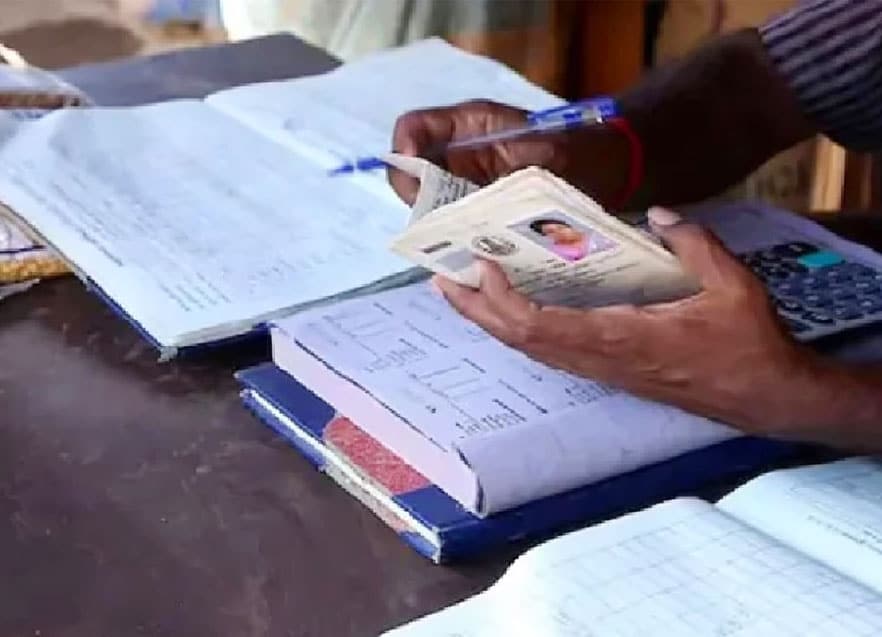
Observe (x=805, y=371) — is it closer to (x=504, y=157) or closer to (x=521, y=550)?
(x=521, y=550)

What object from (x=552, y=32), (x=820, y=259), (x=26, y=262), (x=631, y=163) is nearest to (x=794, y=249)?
(x=820, y=259)

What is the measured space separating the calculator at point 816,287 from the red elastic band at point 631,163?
0.48ft

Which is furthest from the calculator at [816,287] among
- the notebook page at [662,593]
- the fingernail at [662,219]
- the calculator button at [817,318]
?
the notebook page at [662,593]

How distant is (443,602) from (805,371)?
22 centimetres

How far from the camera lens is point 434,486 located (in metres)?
0.83

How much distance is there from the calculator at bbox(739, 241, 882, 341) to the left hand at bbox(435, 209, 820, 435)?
119 mm

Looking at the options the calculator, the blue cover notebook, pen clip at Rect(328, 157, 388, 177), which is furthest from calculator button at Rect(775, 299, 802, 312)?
pen clip at Rect(328, 157, 388, 177)

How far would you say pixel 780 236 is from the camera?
3.58ft

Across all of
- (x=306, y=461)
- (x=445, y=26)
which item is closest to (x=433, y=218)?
(x=306, y=461)

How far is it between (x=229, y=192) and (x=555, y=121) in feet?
0.78

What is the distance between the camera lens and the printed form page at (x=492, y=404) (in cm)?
82

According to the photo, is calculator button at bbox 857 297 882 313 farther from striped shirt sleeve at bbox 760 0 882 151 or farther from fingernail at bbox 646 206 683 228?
striped shirt sleeve at bbox 760 0 882 151

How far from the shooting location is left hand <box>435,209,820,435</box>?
2.76 ft

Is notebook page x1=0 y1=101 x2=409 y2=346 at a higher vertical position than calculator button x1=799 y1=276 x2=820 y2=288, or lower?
lower
